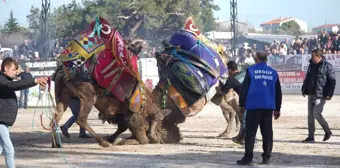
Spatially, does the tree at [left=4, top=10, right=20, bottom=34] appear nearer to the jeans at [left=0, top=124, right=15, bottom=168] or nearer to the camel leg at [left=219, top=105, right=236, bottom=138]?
the camel leg at [left=219, top=105, right=236, bottom=138]

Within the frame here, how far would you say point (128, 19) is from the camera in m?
38.4

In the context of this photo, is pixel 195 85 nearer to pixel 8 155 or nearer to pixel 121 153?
pixel 121 153

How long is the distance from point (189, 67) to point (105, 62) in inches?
65.3

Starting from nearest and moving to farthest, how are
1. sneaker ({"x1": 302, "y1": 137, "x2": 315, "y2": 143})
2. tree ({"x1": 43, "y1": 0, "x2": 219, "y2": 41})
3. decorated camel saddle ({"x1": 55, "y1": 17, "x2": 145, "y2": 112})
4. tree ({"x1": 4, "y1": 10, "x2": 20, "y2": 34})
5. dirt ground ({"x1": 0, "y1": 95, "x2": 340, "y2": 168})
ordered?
dirt ground ({"x1": 0, "y1": 95, "x2": 340, "y2": 168}) → decorated camel saddle ({"x1": 55, "y1": 17, "x2": 145, "y2": 112}) → sneaker ({"x1": 302, "y1": 137, "x2": 315, "y2": 143}) → tree ({"x1": 4, "y1": 10, "x2": 20, "y2": 34}) → tree ({"x1": 43, "y1": 0, "x2": 219, "y2": 41})

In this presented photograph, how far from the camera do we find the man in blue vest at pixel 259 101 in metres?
9.77

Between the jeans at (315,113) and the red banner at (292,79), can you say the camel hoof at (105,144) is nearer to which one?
the jeans at (315,113)

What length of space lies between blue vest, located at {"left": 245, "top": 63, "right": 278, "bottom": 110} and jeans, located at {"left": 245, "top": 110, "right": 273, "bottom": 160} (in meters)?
0.13

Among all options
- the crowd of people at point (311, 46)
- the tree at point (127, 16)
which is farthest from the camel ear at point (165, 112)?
the tree at point (127, 16)

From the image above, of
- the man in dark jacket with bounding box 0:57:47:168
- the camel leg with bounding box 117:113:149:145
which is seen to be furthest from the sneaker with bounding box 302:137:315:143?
the man in dark jacket with bounding box 0:57:47:168

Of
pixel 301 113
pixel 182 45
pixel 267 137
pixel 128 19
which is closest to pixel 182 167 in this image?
pixel 267 137

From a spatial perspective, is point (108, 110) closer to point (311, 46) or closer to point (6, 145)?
point (6, 145)

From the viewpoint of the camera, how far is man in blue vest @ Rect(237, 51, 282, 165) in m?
9.77

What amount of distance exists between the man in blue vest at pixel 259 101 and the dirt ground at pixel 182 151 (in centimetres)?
32

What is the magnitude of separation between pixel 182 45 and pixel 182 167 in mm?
4122
